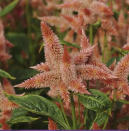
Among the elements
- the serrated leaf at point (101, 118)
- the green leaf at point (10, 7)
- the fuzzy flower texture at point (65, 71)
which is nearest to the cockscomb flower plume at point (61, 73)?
the fuzzy flower texture at point (65, 71)

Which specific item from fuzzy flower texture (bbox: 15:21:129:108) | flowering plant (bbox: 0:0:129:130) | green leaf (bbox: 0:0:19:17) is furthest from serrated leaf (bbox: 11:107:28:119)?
green leaf (bbox: 0:0:19:17)

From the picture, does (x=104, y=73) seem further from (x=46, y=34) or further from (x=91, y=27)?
(x=91, y=27)

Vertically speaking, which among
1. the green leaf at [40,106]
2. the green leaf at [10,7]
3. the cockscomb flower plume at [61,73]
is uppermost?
the green leaf at [10,7]

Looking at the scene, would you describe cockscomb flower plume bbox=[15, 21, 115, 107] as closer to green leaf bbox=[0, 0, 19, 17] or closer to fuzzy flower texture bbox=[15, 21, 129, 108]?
fuzzy flower texture bbox=[15, 21, 129, 108]

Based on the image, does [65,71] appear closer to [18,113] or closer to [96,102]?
[96,102]

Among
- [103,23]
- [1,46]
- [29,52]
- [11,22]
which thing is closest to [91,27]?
[103,23]

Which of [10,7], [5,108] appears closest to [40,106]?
[5,108]

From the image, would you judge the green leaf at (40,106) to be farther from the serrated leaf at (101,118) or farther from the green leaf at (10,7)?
the green leaf at (10,7)
